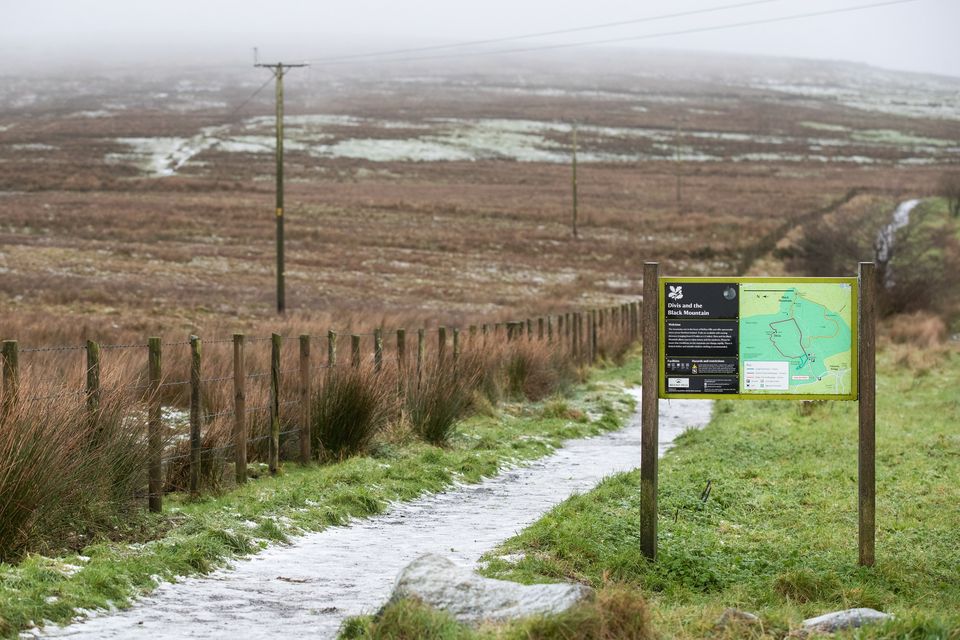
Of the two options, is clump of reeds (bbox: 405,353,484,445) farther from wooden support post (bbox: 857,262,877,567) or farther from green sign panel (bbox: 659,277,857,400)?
wooden support post (bbox: 857,262,877,567)

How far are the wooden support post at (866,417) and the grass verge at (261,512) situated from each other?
4.14m

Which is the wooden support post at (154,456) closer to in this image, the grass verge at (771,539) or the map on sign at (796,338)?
the grass verge at (771,539)

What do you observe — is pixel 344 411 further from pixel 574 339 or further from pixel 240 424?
pixel 574 339

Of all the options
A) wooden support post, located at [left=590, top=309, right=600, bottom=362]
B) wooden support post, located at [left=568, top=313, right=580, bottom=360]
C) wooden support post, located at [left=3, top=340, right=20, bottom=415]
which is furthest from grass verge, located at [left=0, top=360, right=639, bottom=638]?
wooden support post, located at [left=590, top=309, right=600, bottom=362]

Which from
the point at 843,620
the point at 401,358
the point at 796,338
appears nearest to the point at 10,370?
the point at 796,338

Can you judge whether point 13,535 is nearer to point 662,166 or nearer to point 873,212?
point 873,212

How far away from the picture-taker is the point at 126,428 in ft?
30.5

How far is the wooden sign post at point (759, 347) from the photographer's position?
777 cm

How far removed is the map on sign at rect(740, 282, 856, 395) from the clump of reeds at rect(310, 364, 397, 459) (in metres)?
5.93

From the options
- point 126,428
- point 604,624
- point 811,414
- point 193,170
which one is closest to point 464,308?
point 811,414

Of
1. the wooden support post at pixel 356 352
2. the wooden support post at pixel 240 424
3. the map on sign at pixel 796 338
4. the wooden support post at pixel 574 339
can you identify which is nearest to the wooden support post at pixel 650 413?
the map on sign at pixel 796 338

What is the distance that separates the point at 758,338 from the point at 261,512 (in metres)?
4.20

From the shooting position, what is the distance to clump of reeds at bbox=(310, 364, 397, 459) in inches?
506

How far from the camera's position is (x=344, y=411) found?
12977mm
